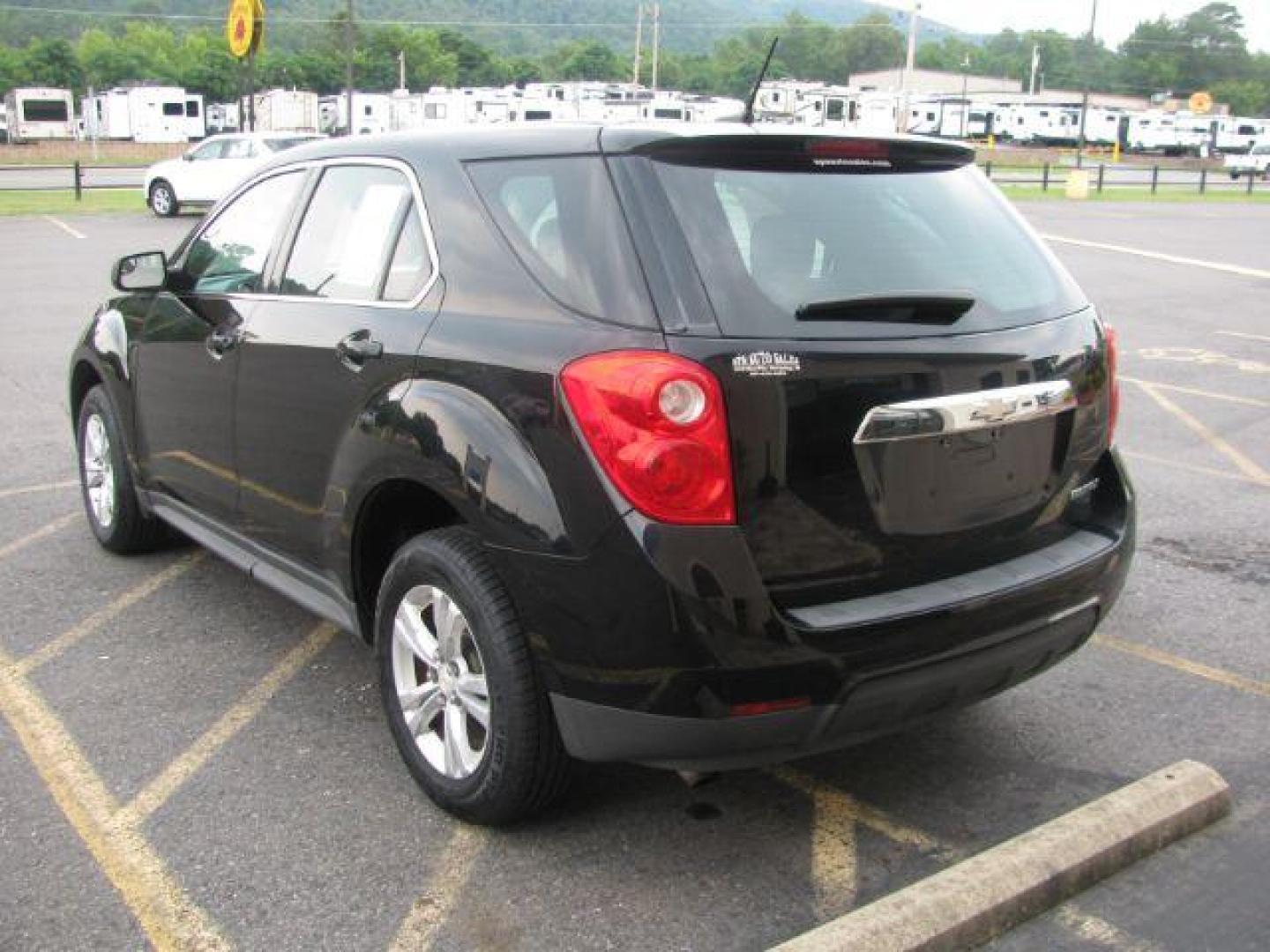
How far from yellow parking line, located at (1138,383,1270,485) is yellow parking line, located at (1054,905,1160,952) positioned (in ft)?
15.3

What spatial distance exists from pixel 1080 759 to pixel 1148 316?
10882 millimetres

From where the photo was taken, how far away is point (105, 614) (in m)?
4.81

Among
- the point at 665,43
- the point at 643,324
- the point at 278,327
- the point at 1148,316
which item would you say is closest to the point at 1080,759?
the point at 643,324

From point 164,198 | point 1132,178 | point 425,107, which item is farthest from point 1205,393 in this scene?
point 425,107

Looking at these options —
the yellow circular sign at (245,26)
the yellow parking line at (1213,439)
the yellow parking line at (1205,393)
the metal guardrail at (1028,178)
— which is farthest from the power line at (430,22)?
the yellow parking line at (1213,439)

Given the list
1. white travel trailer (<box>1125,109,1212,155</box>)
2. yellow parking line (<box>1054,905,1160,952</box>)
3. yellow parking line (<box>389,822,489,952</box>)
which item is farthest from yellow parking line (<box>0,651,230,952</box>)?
white travel trailer (<box>1125,109,1212,155</box>)

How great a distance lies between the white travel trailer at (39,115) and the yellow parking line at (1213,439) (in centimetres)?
6477

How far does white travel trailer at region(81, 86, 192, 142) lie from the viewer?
58656 mm

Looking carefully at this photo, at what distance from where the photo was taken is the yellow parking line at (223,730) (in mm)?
3420

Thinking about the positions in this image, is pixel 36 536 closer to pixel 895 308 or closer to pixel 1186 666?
pixel 895 308

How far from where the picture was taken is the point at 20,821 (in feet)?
10.9

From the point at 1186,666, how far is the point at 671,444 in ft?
8.42

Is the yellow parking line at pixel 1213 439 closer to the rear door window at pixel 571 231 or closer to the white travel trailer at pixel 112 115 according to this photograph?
the rear door window at pixel 571 231

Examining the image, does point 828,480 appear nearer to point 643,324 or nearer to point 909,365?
point 909,365
